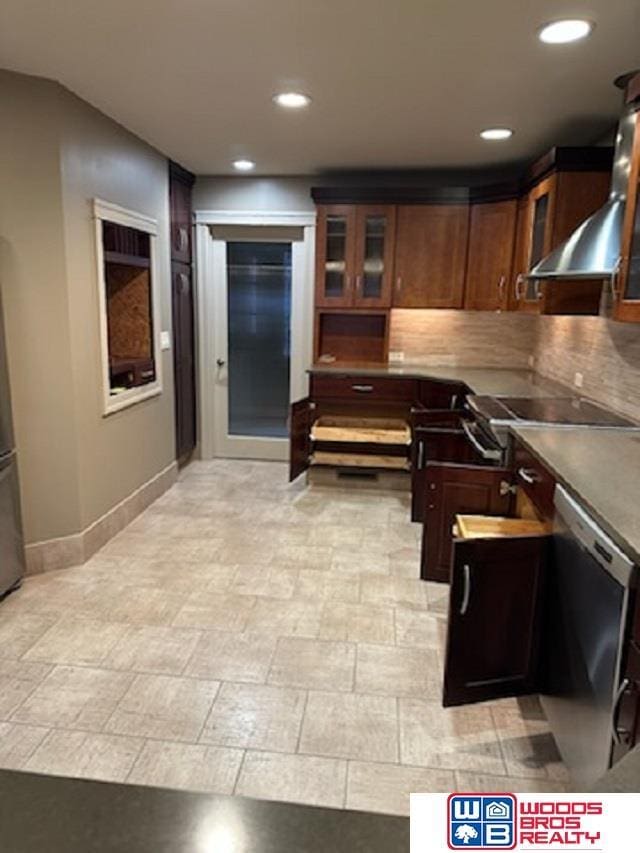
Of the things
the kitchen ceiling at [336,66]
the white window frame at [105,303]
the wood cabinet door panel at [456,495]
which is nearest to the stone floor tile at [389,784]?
the wood cabinet door panel at [456,495]

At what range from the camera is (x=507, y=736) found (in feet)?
6.63

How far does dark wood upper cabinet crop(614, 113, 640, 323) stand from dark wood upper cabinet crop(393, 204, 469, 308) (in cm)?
223

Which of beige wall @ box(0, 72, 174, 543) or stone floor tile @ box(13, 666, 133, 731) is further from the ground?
beige wall @ box(0, 72, 174, 543)

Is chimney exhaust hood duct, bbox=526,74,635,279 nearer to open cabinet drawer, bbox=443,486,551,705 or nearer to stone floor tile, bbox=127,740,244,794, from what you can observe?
open cabinet drawer, bbox=443,486,551,705

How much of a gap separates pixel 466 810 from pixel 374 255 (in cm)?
438

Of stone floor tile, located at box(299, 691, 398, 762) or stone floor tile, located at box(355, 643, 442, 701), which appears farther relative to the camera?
stone floor tile, located at box(355, 643, 442, 701)

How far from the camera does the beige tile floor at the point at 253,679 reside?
Result: 1837mm

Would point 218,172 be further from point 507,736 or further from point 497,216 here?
point 507,736

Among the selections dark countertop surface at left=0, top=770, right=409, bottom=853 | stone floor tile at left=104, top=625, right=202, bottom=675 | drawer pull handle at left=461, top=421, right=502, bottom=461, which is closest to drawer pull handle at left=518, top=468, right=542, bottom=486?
drawer pull handle at left=461, top=421, right=502, bottom=461

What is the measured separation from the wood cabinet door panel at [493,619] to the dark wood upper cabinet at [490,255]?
9.19 feet

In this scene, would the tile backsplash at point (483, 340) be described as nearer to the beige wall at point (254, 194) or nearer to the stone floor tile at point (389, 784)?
the beige wall at point (254, 194)

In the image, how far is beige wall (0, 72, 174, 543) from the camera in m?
2.74

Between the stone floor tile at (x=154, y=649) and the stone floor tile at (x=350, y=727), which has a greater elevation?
the stone floor tile at (x=154, y=649)

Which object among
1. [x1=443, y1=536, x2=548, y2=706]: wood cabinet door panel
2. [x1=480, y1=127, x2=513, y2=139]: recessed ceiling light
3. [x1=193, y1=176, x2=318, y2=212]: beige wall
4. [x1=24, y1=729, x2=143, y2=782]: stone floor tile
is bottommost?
[x1=24, y1=729, x2=143, y2=782]: stone floor tile
